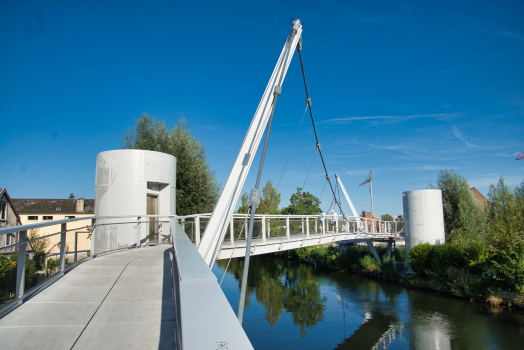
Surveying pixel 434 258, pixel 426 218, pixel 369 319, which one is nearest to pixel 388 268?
pixel 426 218

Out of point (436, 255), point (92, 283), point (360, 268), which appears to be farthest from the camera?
point (360, 268)

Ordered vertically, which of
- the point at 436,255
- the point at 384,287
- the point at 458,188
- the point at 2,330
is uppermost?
the point at 458,188

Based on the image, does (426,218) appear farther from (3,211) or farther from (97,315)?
(3,211)

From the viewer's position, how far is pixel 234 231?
492 inches

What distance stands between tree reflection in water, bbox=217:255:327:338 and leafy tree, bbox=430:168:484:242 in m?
13.9

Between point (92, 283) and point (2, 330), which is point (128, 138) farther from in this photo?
point (2, 330)

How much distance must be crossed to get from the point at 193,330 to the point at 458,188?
3580 cm

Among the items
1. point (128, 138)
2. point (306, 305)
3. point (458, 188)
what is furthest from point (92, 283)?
point (458, 188)

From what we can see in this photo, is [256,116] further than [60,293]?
Yes

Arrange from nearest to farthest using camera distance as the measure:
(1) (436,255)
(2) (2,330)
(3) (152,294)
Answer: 1. (2) (2,330)
2. (3) (152,294)
3. (1) (436,255)

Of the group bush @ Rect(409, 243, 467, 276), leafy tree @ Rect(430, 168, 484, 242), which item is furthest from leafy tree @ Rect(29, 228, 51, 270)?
leafy tree @ Rect(430, 168, 484, 242)

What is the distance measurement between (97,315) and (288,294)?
1905cm

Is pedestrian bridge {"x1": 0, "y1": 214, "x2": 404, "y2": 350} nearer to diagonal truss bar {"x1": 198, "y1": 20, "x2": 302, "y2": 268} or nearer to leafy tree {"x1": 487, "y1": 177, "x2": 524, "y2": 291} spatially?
diagonal truss bar {"x1": 198, "y1": 20, "x2": 302, "y2": 268}

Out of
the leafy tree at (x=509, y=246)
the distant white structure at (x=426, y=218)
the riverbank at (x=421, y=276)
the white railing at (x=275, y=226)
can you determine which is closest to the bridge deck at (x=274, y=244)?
the white railing at (x=275, y=226)
